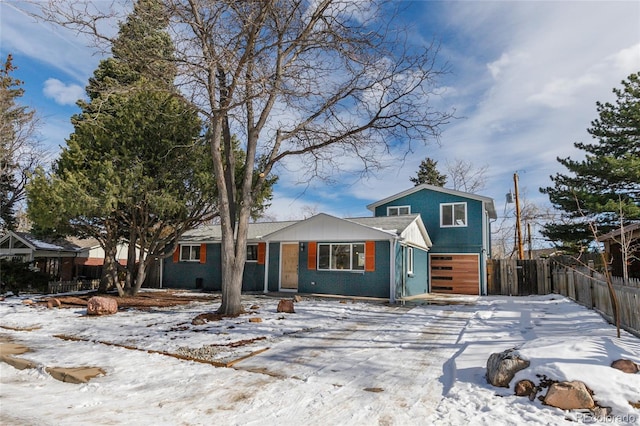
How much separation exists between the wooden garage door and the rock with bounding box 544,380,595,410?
14.5 metres

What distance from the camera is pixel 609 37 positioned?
318 inches

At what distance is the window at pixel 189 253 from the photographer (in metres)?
17.8

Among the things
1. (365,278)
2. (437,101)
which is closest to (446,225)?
(365,278)

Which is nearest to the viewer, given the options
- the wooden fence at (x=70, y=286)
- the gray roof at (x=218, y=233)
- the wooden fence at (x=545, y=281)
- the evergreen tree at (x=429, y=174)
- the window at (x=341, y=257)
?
the wooden fence at (x=545, y=281)

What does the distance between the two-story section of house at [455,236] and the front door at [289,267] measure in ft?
21.9

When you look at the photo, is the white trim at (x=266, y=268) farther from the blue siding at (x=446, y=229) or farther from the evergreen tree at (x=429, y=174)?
the evergreen tree at (x=429, y=174)

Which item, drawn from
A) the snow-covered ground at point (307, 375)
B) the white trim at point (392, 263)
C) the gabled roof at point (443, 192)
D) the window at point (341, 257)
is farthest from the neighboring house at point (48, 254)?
the gabled roof at point (443, 192)

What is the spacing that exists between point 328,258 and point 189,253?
725 cm

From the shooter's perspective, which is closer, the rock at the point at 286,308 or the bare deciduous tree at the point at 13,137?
the rock at the point at 286,308

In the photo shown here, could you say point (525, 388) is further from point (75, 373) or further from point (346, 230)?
point (346, 230)

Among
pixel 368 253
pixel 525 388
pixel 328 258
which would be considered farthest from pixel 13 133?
pixel 525 388

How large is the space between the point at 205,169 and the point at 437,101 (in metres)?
7.57

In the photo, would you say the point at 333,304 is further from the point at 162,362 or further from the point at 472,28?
the point at 472,28

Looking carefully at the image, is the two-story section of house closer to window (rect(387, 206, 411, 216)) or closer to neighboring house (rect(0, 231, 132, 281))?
window (rect(387, 206, 411, 216))
